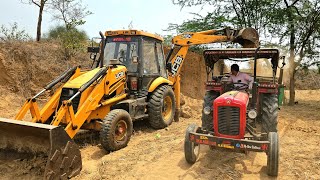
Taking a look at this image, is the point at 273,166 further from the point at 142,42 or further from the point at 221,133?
the point at 142,42

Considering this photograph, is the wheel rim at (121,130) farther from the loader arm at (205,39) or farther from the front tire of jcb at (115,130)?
the loader arm at (205,39)

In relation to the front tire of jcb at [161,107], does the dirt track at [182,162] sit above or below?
below

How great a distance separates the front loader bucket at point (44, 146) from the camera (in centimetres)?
469

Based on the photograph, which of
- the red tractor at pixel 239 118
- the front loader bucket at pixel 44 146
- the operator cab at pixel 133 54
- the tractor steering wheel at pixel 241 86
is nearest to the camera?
the front loader bucket at pixel 44 146

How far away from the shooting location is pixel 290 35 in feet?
42.4

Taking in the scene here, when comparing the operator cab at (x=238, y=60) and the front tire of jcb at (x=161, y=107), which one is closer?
the operator cab at (x=238, y=60)

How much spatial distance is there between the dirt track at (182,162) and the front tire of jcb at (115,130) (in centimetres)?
18

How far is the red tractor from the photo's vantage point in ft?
15.7

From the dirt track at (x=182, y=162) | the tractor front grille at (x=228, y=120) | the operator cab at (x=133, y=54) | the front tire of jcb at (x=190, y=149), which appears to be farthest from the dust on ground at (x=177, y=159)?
the operator cab at (x=133, y=54)

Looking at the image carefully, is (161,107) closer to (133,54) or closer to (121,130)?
(133,54)

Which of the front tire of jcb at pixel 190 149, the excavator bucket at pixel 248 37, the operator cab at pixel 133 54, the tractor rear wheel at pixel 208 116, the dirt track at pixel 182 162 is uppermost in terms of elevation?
the excavator bucket at pixel 248 37

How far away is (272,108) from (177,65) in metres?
4.06

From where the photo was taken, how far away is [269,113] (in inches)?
240

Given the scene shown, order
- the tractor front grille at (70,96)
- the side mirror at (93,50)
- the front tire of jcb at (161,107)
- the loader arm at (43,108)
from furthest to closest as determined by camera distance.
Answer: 1. the side mirror at (93,50)
2. the front tire of jcb at (161,107)
3. the tractor front grille at (70,96)
4. the loader arm at (43,108)
